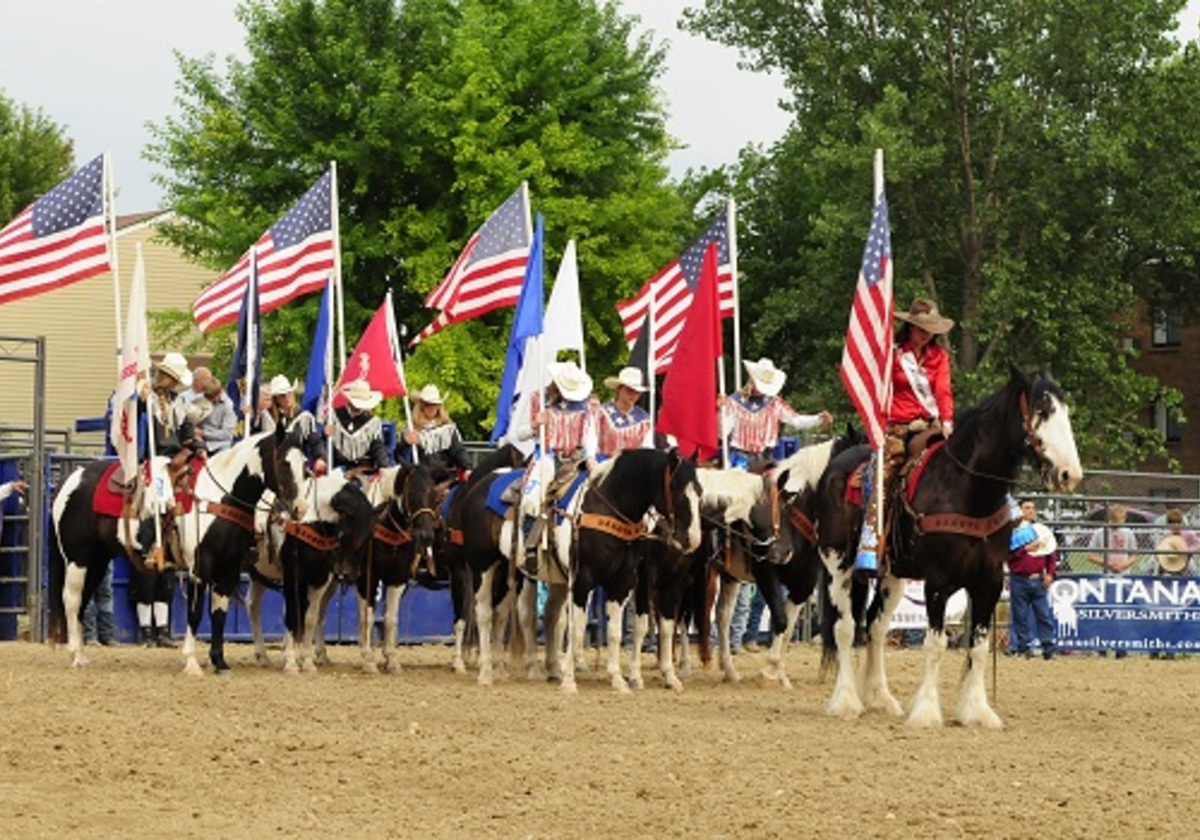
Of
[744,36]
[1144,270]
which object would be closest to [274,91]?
[744,36]

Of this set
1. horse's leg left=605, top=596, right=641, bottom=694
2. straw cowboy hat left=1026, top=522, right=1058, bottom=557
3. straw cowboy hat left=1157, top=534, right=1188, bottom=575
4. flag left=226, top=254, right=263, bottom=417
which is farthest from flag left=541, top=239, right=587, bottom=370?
straw cowboy hat left=1157, top=534, right=1188, bottom=575

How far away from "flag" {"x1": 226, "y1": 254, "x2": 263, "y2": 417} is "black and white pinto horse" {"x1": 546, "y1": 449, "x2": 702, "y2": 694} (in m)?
3.81

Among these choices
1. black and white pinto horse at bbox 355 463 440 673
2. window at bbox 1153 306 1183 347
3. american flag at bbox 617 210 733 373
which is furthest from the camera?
window at bbox 1153 306 1183 347

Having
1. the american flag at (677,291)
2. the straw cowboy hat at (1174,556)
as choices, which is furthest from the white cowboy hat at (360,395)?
the straw cowboy hat at (1174,556)

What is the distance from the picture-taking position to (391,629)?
Result: 23188 millimetres

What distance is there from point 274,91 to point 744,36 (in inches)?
433

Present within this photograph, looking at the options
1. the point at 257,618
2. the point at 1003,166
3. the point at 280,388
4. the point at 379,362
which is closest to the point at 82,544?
the point at 257,618

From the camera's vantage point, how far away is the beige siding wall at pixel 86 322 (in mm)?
67125

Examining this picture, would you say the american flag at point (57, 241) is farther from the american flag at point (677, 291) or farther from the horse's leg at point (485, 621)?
the american flag at point (677, 291)

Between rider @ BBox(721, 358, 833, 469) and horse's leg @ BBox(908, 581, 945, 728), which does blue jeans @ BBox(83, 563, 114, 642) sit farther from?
horse's leg @ BBox(908, 581, 945, 728)

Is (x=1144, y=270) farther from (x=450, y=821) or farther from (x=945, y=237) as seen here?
(x=450, y=821)

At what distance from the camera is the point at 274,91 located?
52.1m

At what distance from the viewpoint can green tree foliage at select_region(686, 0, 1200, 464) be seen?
52.1 metres

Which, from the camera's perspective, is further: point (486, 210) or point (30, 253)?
point (486, 210)
